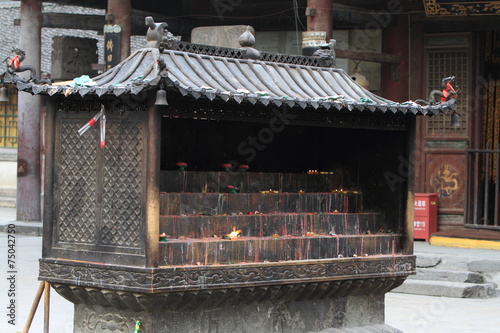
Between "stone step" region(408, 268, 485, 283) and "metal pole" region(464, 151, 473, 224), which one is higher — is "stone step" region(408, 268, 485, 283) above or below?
below

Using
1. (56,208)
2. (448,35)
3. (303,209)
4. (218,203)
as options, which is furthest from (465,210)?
(56,208)

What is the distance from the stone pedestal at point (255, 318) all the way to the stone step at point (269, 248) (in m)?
0.43

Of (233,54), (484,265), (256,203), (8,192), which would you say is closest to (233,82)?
(233,54)

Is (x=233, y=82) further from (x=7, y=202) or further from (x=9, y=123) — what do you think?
(x=9, y=123)

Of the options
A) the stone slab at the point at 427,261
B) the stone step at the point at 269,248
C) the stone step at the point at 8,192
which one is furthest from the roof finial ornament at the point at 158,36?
the stone step at the point at 8,192

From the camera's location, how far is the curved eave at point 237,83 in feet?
23.6

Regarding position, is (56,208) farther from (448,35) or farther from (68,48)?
(68,48)

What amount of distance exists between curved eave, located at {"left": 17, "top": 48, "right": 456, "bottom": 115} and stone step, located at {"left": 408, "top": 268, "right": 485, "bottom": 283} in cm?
459

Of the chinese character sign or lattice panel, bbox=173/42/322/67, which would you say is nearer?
lattice panel, bbox=173/42/322/67

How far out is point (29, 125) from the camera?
59.0ft

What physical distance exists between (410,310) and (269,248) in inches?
161

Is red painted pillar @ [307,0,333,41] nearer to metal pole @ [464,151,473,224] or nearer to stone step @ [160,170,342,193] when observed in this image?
metal pole @ [464,151,473,224]

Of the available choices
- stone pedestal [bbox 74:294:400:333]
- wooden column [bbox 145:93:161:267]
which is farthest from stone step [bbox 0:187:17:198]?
wooden column [bbox 145:93:161:267]

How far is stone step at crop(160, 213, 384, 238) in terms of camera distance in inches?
308
